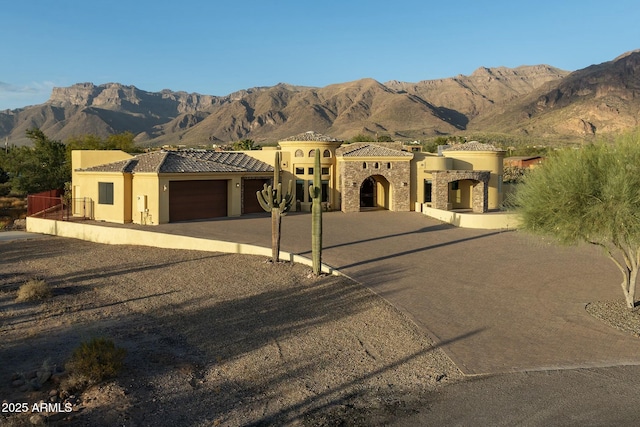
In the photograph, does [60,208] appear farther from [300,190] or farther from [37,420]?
[37,420]

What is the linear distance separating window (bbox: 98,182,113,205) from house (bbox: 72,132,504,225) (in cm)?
5

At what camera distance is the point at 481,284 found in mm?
17531

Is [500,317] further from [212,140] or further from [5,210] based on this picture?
[212,140]

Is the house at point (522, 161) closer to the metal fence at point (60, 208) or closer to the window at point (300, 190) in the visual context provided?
the window at point (300, 190)

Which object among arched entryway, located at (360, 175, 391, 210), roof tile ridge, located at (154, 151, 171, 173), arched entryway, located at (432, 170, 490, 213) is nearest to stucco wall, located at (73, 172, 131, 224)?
roof tile ridge, located at (154, 151, 171, 173)

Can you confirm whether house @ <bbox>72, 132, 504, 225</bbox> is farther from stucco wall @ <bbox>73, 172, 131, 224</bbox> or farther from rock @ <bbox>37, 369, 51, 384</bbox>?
rock @ <bbox>37, 369, 51, 384</bbox>

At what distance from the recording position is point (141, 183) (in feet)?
Answer: 98.4

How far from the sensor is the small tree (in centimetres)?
1334

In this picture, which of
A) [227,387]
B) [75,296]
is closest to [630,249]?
[227,387]

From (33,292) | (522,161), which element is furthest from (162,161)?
(522,161)

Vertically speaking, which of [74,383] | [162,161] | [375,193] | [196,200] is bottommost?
[74,383]

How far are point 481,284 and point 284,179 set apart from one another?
70.9 ft

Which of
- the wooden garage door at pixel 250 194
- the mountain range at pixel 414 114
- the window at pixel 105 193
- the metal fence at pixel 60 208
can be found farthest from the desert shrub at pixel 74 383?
the mountain range at pixel 414 114

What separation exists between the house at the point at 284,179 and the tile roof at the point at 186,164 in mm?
66
